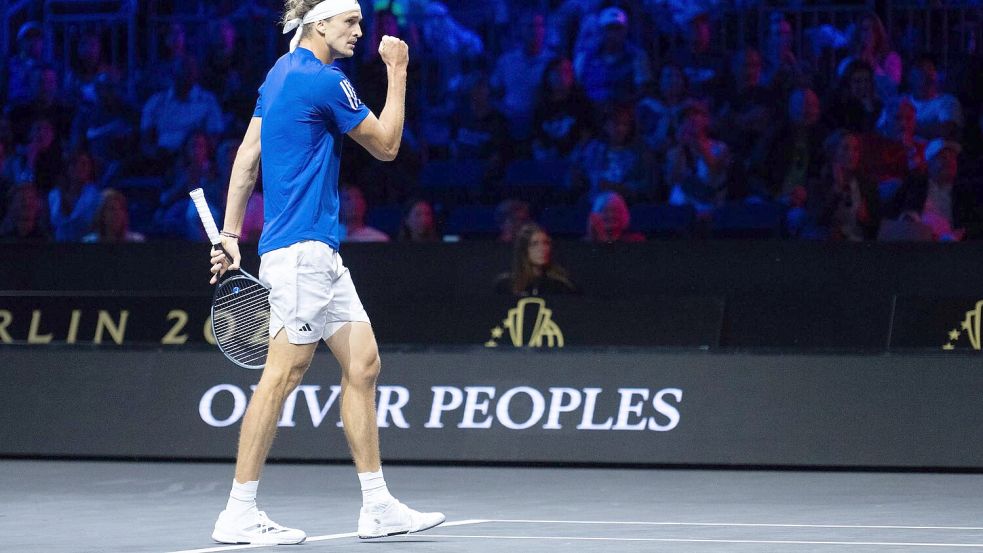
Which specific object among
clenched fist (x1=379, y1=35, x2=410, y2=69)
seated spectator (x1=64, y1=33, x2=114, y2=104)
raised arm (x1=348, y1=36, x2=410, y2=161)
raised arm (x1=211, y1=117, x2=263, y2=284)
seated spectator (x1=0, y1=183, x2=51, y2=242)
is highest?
clenched fist (x1=379, y1=35, x2=410, y2=69)

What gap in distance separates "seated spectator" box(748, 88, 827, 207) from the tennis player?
6932mm

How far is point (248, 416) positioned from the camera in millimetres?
5047

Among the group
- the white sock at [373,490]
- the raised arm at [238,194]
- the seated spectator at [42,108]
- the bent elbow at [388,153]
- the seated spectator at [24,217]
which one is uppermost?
the bent elbow at [388,153]

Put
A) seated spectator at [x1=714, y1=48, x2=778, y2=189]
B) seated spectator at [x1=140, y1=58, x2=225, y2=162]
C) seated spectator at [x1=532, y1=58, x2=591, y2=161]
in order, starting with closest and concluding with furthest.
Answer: seated spectator at [x1=714, y1=48, x2=778, y2=189] < seated spectator at [x1=532, y1=58, x2=591, y2=161] < seated spectator at [x1=140, y1=58, x2=225, y2=162]

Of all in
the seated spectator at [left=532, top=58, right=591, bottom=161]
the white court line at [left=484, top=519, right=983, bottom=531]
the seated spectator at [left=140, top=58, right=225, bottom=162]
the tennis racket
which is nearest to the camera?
the tennis racket

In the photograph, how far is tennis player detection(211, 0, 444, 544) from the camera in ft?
16.4

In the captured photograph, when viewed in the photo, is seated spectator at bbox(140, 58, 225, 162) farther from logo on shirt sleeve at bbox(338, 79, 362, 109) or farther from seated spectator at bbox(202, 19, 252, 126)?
logo on shirt sleeve at bbox(338, 79, 362, 109)

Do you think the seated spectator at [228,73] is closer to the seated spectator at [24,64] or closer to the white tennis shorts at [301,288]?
the seated spectator at [24,64]

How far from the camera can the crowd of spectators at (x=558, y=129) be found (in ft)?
37.6

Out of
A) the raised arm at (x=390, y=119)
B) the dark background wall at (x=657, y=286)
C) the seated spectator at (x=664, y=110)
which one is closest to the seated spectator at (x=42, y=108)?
the dark background wall at (x=657, y=286)

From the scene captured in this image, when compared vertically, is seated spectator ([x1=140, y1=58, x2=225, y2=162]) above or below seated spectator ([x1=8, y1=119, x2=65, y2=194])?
above

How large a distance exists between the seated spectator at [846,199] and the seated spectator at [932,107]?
1.99 feet

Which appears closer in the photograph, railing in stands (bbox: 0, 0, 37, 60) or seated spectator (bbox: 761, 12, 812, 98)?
seated spectator (bbox: 761, 12, 812, 98)

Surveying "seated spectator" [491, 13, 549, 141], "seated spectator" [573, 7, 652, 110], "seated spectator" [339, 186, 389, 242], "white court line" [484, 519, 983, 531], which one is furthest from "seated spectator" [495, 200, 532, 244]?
"white court line" [484, 519, 983, 531]
